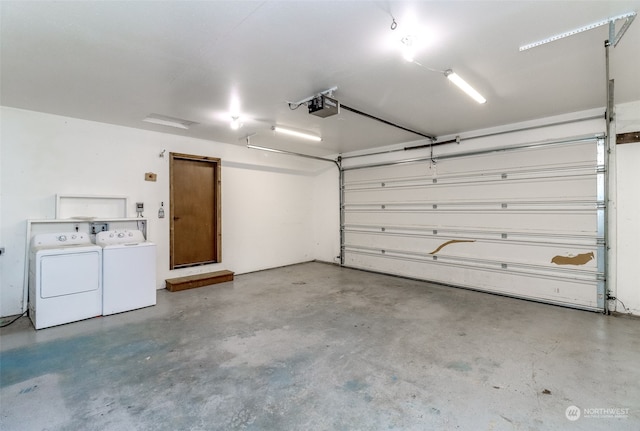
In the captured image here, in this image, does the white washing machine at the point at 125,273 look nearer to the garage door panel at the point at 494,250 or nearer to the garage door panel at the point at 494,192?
the garage door panel at the point at 494,250

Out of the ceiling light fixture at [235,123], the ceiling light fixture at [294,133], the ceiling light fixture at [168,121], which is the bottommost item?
the ceiling light fixture at [294,133]

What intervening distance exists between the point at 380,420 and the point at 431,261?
3937 millimetres

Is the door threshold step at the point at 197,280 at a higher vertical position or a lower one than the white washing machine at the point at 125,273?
lower

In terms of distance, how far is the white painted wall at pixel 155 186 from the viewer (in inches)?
144

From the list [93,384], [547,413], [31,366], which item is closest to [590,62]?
[547,413]

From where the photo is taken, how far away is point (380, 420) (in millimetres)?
1812

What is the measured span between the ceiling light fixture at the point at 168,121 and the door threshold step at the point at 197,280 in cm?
253

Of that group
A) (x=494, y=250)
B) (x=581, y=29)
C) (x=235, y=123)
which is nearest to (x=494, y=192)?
(x=494, y=250)

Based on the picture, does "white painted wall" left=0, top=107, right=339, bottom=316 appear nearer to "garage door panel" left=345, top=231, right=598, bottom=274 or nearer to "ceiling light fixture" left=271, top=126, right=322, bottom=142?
"garage door panel" left=345, top=231, right=598, bottom=274

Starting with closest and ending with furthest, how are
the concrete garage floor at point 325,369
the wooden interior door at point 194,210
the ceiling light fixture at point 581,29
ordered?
the concrete garage floor at point 325,369 → the ceiling light fixture at point 581,29 → the wooden interior door at point 194,210

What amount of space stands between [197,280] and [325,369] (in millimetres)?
→ 3305

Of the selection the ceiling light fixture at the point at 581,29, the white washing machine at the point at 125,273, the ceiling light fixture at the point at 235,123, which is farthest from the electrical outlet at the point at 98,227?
the ceiling light fixture at the point at 581,29

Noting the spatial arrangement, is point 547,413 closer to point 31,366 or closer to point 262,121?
point 31,366

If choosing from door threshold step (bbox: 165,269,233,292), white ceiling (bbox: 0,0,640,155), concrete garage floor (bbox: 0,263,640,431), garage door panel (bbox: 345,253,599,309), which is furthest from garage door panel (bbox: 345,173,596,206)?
door threshold step (bbox: 165,269,233,292)
